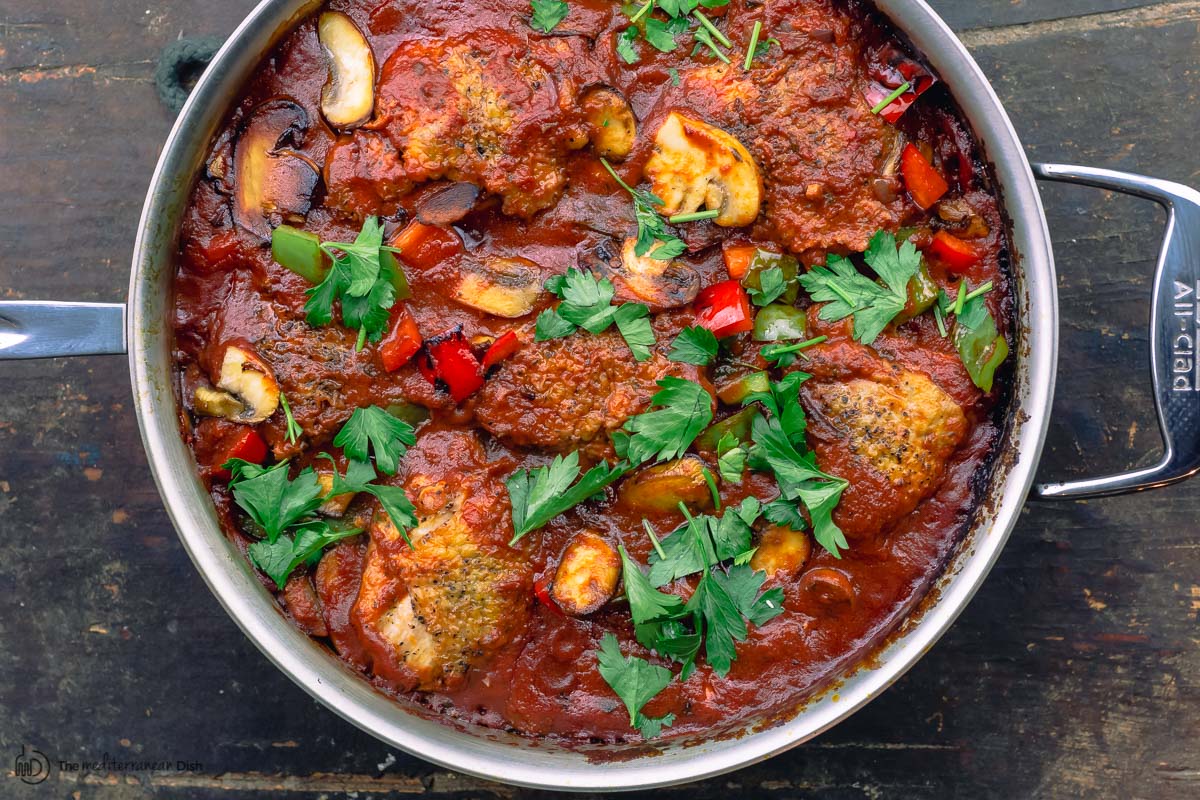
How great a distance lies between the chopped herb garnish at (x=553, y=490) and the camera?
244cm

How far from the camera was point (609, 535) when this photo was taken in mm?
2572

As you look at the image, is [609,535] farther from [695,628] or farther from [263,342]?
[263,342]

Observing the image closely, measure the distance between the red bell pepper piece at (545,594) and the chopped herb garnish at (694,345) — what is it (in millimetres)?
769

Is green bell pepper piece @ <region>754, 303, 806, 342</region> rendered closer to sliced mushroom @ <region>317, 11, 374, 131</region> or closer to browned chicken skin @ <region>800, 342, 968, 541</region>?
browned chicken skin @ <region>800, 342, 968, 541</region>

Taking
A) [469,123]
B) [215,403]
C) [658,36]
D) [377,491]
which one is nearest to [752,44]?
[658,36]

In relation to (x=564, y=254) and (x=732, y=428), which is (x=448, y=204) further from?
(x=732, y=428)

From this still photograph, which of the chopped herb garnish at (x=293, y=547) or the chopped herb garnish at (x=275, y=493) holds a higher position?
the chopped herb garnish at (x=275, y=493)

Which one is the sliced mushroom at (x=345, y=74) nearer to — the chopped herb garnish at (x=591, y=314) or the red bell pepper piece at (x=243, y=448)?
the chopped herb garnish at (x=591, y=314)

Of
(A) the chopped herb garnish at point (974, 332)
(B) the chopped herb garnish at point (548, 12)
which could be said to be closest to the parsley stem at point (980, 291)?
(A) the chopped herb garnish at point (974, 332)

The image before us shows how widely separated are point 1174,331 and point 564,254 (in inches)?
70.3

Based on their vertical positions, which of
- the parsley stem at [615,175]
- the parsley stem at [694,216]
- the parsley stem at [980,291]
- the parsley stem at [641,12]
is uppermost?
the parsley stem at [641,12]

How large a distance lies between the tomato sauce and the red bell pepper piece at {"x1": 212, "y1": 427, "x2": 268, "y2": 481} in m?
0.02

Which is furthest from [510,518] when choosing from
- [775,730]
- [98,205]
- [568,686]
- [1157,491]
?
[1157,491]

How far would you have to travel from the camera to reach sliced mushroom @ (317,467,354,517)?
2508mm
